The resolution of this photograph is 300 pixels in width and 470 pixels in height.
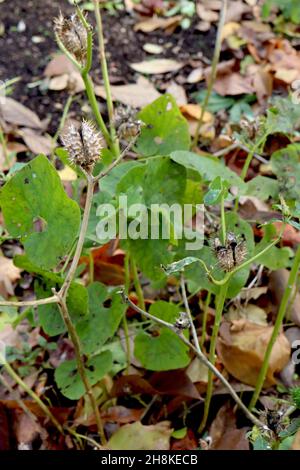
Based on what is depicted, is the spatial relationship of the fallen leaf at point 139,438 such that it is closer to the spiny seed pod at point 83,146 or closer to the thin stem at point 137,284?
the thin stem at point 137,284

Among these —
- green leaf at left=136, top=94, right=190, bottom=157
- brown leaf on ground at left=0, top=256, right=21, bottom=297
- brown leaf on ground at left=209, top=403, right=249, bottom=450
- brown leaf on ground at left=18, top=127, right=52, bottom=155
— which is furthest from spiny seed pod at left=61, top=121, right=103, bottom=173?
brown leaf on ground at left=18, top=127, right=52, bottom=155

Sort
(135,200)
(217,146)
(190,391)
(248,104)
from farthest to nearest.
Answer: (248,104), (217,146), (190,391), (135,200)

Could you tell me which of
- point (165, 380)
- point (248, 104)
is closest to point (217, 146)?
point (248, 104)

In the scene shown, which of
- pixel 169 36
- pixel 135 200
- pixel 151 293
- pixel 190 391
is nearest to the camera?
pixel 135 200

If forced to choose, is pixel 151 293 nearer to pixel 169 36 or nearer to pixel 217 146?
pixel 217 146

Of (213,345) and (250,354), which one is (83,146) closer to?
(213,345)

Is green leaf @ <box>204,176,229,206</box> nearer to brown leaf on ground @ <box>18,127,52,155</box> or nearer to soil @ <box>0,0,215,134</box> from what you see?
brown leaf on ground @ <box>18,127,52,155</box>
